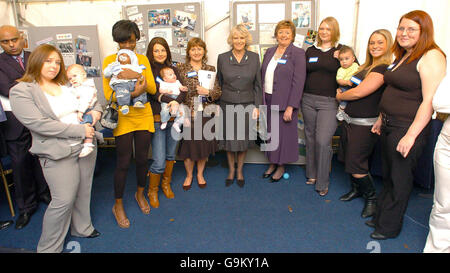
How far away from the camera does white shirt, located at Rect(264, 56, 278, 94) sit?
10.7 feet

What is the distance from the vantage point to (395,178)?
230 cm

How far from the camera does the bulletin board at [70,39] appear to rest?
4023 mm

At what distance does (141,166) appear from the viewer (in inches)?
108

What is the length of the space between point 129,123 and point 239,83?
1281mm

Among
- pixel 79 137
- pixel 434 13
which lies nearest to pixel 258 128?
pixel 79 137

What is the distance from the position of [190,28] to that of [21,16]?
2432mm

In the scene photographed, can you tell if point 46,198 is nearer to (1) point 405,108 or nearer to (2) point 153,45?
(2) point 153,45

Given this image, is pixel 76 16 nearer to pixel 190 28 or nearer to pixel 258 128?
pixel 190 28

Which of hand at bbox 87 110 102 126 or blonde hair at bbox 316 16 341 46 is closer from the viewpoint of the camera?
hand at bbox 87 110 102 126

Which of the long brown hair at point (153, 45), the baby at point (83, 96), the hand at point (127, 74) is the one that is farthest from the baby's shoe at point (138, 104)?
the long brown hair at point (153, 45)

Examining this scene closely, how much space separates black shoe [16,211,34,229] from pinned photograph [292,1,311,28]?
3.63m

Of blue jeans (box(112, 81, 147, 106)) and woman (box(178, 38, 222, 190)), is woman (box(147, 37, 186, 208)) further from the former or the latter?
blue jeans (box(112, 81, 147, 106))

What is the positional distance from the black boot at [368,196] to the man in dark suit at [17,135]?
3.12 metres

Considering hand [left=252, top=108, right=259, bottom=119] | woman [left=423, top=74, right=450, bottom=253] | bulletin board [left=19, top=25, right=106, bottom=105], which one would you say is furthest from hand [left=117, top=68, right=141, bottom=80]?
bulletin board [left=19, top=25, right=106, bottom=105]
